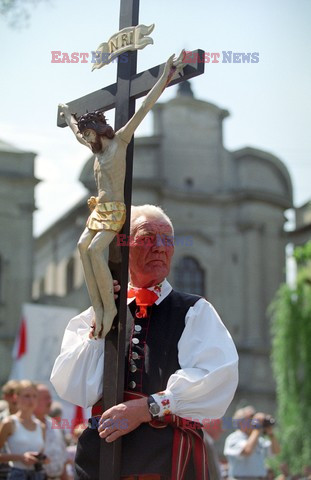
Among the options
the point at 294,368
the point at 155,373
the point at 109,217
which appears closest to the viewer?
the point at 109,217

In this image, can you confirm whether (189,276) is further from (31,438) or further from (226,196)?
(31,438)

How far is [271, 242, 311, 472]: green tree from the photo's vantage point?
19017 millimetres

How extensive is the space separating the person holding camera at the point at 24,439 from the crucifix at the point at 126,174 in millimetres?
2879

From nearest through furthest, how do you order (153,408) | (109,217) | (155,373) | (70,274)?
(153,408)
(109,217)
(155,373)
(70,274)

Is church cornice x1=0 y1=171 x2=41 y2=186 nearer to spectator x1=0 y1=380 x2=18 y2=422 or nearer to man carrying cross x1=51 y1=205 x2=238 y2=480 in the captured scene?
spectator x1=0 y1=380 x2=18 y2=422

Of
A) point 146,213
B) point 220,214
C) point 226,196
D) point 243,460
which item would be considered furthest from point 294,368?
point 146,213

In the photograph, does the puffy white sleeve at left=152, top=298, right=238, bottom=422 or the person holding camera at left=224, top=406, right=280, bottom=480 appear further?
the person holding camera at left=224, top=406, right=280, bottom=480

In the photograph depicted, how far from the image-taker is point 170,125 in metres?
29.3

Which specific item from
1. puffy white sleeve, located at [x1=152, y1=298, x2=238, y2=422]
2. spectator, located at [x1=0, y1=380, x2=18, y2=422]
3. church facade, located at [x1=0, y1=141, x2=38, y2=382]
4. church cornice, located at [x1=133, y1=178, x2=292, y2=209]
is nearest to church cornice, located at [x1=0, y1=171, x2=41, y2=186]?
church facade, located at [x1=0, y1=141, x2=38, y2=382]

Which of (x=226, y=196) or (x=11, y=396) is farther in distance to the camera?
(x=226, y=196)

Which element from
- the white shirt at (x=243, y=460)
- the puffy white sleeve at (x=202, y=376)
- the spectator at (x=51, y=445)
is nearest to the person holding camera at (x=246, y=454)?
the white shirt at (x=243, y=460)

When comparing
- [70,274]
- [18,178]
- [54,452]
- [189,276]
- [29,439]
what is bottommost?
[54,452]

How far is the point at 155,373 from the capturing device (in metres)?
3.41

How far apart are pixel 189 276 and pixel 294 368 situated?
8.20m
